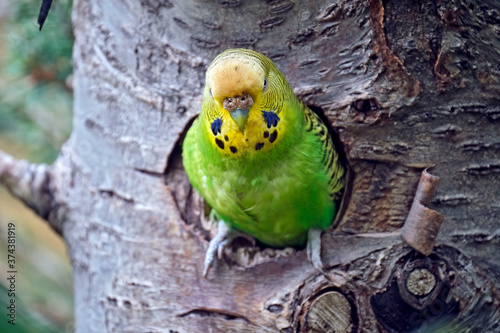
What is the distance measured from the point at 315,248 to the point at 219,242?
467 mm

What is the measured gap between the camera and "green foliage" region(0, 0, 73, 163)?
3.31 meters

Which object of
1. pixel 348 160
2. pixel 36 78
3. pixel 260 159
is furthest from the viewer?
pixel 36 78

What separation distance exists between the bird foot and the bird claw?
39 cm

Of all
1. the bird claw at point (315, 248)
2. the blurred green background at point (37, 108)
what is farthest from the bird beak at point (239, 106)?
the blurred green background at point (37, 108)

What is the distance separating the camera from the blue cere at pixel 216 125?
6.72ft

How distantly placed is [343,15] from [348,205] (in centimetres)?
85

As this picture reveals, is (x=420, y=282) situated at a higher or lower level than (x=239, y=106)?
lower

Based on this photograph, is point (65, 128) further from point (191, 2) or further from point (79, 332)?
point (191, 2)

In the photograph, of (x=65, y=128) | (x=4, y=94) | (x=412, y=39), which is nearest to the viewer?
(x=412, y=39)

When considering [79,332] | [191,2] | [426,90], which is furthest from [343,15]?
[79,332]

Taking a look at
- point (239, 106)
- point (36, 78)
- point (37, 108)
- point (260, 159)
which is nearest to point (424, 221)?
point (260, 159)

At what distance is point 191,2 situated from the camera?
2320mm

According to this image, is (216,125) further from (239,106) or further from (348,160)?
(348,160)

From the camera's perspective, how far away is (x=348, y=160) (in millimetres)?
2318
